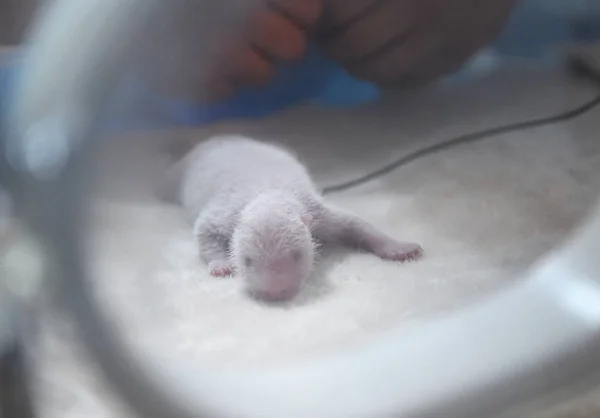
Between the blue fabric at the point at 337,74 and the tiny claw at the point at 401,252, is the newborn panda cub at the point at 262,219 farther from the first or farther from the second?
the blue fabric at the point at 337,74

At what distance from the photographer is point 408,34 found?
117cm

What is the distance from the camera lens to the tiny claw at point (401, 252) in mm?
816

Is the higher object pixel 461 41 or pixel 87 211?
pixel 461 41

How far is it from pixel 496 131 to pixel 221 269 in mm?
600

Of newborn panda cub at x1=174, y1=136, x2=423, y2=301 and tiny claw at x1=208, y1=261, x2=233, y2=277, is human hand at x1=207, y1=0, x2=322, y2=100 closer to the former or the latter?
newborn panda cub at x1=174, y1=136, x2=423, y2=301

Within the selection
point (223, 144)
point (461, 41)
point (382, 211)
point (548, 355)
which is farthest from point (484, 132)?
point (548, 355)

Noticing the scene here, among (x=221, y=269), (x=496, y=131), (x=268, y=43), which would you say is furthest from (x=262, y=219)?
(x=496, y=131)

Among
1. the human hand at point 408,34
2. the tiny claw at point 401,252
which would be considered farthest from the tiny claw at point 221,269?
the human hand at point 408,34

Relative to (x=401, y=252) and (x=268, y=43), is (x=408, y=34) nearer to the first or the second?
(x=268, y=43)

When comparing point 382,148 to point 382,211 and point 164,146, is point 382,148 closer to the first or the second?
point 382,211

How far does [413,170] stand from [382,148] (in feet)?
0.35

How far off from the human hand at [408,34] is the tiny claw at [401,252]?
18.6 inches

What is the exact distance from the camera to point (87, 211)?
31 cm

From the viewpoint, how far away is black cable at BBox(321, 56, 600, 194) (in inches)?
41.6
